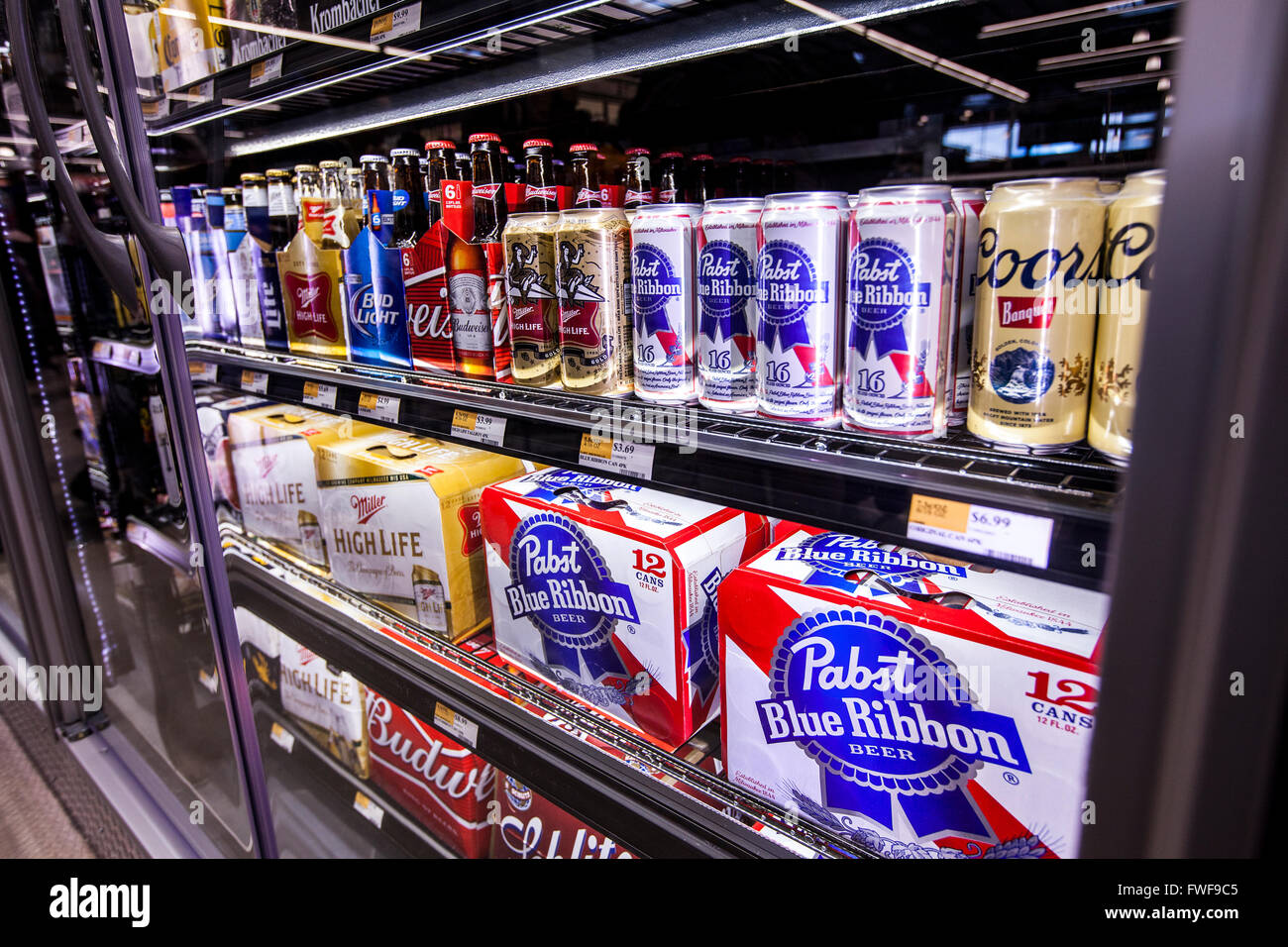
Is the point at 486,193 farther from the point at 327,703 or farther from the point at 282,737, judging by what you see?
the point at 282,737

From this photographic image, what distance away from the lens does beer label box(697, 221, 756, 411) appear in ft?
2.93

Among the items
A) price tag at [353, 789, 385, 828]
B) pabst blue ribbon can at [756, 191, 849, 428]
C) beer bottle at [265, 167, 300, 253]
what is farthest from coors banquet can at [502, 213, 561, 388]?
price tag at [353, 789, 385, 828]

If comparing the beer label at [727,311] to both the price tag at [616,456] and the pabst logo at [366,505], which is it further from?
the pabst logo at [366,505]

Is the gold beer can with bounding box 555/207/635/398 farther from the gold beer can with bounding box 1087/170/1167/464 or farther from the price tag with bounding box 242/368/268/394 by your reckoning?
the price tag with bounding box 242/368/268/394

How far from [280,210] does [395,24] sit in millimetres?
801

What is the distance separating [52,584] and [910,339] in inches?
112

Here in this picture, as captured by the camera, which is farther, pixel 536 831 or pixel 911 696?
pixel 536 831

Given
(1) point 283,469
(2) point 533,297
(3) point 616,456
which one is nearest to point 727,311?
(3) point 616,456

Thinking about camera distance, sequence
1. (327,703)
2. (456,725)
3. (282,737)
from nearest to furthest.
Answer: (456,725) → (327,703) → (282,737)

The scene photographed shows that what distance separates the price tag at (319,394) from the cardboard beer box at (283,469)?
0.26m

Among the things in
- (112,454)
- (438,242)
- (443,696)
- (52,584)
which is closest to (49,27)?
(112,454)

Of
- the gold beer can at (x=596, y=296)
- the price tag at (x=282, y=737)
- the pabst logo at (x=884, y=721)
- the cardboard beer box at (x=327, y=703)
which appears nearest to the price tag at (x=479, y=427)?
the gold beer can at (x=596, y=296)

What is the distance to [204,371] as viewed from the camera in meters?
1.80

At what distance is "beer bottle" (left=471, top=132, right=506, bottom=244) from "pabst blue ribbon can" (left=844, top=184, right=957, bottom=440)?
0.67 metres
